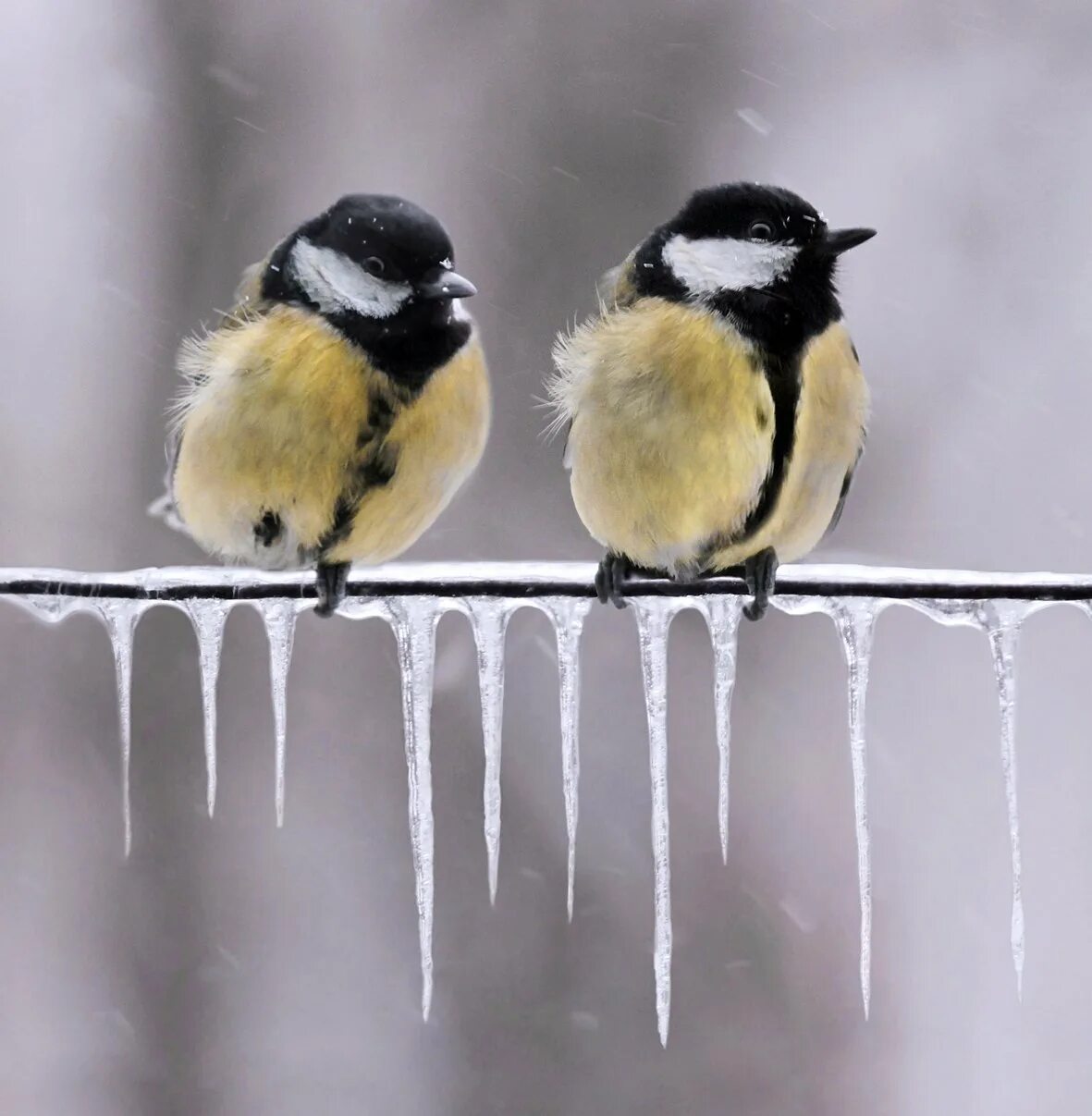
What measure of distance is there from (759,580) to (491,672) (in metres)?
0.39

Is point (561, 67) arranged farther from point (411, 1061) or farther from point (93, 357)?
point (411, 1061)

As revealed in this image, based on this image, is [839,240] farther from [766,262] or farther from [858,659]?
[858,659]

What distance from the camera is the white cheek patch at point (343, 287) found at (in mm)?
1858

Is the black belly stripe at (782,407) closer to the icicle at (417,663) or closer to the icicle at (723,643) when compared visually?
the icicle at (723,643)

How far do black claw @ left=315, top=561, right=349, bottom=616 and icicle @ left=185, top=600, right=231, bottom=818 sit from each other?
0.49 feet

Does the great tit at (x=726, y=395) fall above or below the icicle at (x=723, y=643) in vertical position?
above

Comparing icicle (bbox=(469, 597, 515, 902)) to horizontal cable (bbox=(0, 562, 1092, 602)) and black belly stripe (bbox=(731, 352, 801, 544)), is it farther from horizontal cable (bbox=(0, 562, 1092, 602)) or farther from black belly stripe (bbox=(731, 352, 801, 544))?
black belly stripe (bbox=(731, 352, 801, 544))

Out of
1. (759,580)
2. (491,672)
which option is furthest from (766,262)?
(491,672)

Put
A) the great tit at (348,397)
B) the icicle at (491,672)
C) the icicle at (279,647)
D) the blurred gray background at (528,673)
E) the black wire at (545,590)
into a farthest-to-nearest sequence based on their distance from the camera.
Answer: the blurred gray background at (528,673) → the great tit at (348,397) → the icicle at (279,647) → the icicle at (491,672) → the black wire at (545,590)

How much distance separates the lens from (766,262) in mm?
1812

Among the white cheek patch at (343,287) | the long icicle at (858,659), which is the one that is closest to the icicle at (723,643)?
the long icicle at (858,659)

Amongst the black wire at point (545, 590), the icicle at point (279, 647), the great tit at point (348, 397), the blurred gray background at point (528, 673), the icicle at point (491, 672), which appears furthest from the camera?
the blurred gray background at point (528, 673)

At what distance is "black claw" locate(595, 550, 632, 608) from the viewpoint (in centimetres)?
172

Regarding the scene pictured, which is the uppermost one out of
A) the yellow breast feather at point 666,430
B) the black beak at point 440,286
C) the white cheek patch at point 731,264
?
the white cheek patch at point 731,264
